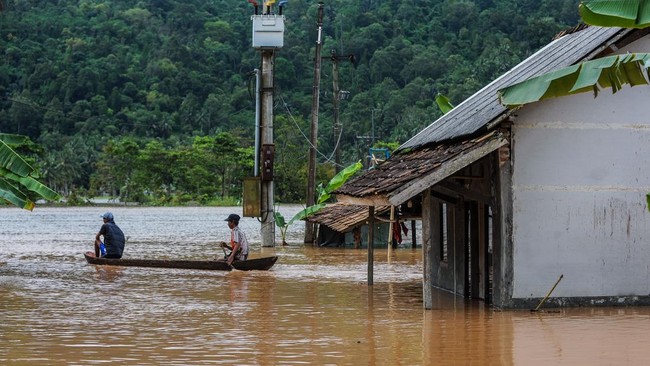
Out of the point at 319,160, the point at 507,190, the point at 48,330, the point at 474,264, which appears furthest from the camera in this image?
the point at 319,160

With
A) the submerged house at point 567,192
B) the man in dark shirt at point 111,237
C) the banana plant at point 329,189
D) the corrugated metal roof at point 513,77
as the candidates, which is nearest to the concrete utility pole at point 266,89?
the banana plant at point 329,189

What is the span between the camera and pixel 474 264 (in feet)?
58.6

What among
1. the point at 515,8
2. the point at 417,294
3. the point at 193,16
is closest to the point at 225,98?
the point at 193,16

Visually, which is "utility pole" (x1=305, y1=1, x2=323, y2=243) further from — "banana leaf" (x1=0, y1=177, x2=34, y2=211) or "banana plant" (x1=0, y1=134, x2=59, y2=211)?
"banana leaf" (x1=0, y1=177, x2=34, y2=211)

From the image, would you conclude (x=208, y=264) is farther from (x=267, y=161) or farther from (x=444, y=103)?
(x=267, y=161)

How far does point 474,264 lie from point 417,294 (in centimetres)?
203

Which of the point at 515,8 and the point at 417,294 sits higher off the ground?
the point at 515,8

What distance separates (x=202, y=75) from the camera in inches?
5039

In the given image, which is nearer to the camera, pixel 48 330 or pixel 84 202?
pixel 48 330

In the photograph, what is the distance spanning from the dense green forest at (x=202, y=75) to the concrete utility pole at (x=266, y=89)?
218 ft

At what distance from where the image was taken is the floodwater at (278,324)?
1241 cm

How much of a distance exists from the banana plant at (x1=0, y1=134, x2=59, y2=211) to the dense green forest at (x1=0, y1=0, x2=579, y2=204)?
75.2 metres

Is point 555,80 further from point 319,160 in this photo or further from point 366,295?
point 319,160

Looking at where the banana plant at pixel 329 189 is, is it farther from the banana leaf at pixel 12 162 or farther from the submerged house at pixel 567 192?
the submerged house at pixel 567 192
